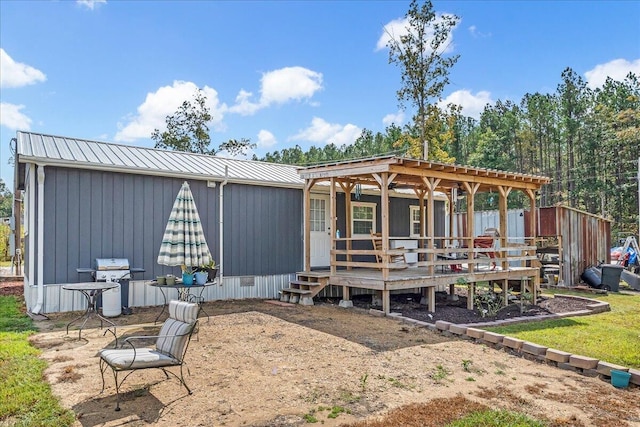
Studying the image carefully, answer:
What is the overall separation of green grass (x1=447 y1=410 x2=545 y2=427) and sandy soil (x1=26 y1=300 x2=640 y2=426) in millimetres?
152

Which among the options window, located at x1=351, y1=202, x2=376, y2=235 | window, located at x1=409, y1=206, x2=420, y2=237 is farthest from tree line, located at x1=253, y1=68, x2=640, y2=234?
window, located at x1=351, y1=202, x2=376, y2=235

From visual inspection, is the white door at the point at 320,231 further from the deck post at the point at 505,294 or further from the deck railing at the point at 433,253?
the deck post at the point at 505,294

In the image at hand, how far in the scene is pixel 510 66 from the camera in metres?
24.4

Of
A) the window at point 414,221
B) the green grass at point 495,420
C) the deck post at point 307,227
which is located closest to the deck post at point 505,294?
the window at point 414,221

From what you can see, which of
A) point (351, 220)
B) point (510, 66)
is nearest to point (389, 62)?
point (510, 66)

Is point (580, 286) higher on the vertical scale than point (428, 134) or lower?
lower

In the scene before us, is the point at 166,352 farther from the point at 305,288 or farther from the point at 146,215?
the point at 305,288

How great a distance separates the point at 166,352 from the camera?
4.48 m

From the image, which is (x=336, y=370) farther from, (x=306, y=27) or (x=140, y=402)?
(x=306, y=27)

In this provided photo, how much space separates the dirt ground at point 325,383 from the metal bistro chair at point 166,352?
26cm

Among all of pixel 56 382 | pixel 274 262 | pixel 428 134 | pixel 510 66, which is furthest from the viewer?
pixel 510 66

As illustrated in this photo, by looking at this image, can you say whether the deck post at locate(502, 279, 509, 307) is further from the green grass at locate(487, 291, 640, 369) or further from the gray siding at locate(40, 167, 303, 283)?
the gray siding at locate(40, 167, 303, 283)

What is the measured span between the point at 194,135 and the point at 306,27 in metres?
13.3

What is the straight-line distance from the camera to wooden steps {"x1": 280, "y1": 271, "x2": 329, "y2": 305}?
32.7 ft
